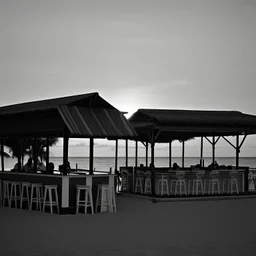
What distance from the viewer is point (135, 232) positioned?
11.6 m

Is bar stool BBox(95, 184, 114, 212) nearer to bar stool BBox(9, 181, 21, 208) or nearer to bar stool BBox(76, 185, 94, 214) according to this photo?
bar stool BBox(76, 185, 94, 214)

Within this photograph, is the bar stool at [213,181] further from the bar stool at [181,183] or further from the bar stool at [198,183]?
the bar stool at [181,183]

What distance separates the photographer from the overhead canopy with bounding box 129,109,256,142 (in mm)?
19359

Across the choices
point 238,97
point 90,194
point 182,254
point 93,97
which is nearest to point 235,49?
point 238,97

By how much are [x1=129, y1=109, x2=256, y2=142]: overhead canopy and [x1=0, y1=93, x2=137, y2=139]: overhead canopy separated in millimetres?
3417

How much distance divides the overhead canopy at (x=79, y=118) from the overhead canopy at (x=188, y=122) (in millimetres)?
3417

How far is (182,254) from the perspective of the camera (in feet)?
29.7

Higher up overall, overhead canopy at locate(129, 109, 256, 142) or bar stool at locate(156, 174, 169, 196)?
overhead canopy at locate(129, 109, 256, 142)

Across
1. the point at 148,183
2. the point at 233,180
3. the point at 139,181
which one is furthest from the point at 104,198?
the point at 233,180

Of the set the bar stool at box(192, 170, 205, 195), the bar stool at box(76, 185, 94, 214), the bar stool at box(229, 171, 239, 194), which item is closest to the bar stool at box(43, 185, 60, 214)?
the bar stool at box(76, 185, 94, 214)

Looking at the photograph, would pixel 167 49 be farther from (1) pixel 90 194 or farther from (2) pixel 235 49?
(1) pixel 90 194

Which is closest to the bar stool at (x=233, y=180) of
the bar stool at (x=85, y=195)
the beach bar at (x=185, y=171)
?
the beach bar at (x=185, y=171)

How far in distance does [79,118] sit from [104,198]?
2.32 meters

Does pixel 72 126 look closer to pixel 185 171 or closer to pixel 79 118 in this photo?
pixel 79 118
